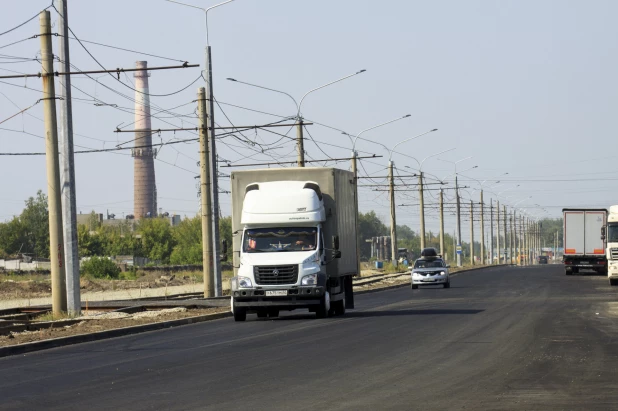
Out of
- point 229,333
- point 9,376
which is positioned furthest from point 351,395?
point 229,333

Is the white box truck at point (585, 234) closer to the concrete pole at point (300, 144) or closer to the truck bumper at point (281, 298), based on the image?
the concrete pole at point (300, 144)

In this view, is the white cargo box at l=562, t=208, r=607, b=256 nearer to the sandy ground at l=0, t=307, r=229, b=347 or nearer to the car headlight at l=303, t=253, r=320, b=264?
the sandy ground at l=0, t=307, r=229, b=347

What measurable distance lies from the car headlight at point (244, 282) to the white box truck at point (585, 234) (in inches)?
1654

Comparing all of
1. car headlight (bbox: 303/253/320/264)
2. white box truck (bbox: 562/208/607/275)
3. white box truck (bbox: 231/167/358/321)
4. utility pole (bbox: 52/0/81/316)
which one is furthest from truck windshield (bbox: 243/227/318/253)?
white box truck (bbox: 562/208/607/275)

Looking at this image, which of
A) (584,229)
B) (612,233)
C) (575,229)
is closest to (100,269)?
(575,229)

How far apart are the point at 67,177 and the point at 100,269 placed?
5832cm

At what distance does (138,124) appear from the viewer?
154 metres

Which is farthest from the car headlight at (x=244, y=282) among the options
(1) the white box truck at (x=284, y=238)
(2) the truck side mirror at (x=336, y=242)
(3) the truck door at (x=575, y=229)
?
(3) the truck door at (x=575, y=229)

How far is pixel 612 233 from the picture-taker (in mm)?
49594

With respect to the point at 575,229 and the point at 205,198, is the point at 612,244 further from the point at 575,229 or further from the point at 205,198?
the point at 205,198

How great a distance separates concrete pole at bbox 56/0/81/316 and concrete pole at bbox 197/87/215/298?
40.2ft

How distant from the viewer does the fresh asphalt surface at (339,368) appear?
38.7 feet

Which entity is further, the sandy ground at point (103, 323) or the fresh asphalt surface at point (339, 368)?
the sandy ground at point (103, 323)

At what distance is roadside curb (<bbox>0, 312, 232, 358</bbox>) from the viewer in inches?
772
